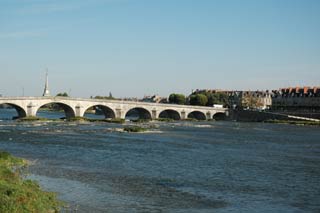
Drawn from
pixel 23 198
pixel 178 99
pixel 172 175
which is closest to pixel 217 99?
pixel 178 99

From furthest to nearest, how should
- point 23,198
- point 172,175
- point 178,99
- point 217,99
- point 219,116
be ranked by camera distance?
point 178,99, point 217,99, point 219,116, point 172,175, point 23,198

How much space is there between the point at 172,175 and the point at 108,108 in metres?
78.1

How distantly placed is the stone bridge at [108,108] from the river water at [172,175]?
35124mm

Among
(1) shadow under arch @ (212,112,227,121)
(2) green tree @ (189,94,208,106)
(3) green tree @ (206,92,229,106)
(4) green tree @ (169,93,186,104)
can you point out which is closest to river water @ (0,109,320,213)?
(1) shadow under arch @ (212,112,227,121)

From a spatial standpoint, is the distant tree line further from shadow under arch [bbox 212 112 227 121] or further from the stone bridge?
the stone bridge

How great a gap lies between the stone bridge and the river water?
35.1m

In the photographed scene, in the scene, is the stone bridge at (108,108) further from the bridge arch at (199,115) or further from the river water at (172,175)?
the river water at (172,175)

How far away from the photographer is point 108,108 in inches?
4350

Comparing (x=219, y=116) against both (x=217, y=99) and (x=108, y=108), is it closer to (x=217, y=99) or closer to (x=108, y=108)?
(x=217, y=99)

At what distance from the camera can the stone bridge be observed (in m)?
90.5

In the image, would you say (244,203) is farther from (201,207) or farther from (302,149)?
(302,149)

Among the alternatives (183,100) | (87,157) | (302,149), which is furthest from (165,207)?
(183,100)

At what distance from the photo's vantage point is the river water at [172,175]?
2488 cm

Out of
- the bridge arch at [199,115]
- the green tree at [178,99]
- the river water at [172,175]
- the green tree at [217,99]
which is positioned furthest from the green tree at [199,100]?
the river water at [172,175]
